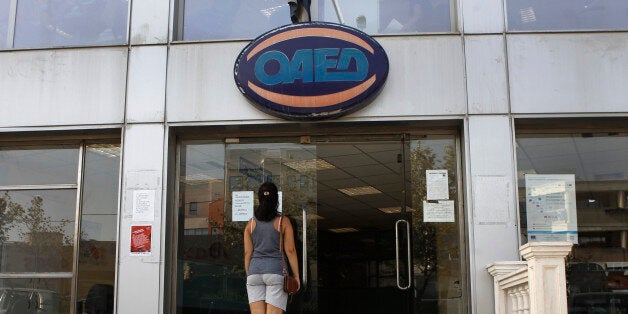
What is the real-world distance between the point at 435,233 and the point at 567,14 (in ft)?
8.56

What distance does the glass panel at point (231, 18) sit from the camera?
314 inches

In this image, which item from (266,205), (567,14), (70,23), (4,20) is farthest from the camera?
(4,20)

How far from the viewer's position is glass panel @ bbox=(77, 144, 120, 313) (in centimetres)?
769

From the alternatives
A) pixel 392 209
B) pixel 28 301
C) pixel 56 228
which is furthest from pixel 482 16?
pixel 28 301

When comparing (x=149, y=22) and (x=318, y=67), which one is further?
(x=149, y=22)

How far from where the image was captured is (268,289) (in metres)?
6.57

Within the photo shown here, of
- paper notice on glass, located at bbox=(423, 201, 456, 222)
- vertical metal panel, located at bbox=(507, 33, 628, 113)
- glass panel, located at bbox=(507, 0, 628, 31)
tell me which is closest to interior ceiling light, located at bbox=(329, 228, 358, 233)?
paper notice on glass, located at bbox=(423, 201, 456, 222)

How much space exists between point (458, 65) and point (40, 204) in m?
4.59

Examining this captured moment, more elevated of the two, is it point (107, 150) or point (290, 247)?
point (107, 150)

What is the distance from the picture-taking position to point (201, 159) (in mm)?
7887

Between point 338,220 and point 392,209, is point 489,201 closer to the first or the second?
point 392,209

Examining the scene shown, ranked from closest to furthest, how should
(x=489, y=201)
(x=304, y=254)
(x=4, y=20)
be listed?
(x=489, y=201), (x=304, y=254), (x=4, y=20)

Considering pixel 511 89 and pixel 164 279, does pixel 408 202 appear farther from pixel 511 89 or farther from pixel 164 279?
pixel 164 279

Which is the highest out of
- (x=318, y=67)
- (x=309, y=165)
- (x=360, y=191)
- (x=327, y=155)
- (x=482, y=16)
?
(x=482, y=16)
